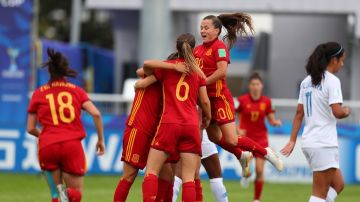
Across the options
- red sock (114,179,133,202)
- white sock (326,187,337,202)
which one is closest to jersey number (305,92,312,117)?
white sock (326,187,337,202)

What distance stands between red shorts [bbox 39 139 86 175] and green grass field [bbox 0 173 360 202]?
4896mm

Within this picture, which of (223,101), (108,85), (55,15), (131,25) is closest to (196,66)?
(223,101)

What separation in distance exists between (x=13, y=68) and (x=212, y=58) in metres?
11.4

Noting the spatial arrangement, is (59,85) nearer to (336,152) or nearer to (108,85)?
(336,152)

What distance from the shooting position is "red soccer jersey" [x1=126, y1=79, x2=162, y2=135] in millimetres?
12625

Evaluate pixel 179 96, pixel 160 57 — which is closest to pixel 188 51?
pixel 179 96

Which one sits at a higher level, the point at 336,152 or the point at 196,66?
the point at 196,66

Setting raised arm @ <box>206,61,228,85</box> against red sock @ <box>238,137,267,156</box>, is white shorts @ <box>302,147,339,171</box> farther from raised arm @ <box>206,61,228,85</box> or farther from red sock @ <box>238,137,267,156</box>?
raised arm @ <box>206,61,228,85</box>

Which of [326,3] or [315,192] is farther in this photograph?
[326,3]

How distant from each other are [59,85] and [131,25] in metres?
26.1

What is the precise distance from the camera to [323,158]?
461 inches

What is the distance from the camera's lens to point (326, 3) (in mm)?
32344

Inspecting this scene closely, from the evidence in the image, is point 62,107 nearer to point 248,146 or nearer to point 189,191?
point 189,191

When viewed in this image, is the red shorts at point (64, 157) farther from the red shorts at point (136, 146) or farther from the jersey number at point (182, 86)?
the jersey number at point (182, 86)
